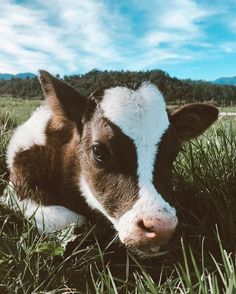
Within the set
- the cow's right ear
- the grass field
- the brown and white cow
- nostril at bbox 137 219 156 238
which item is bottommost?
the grass field

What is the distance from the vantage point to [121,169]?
4.55m

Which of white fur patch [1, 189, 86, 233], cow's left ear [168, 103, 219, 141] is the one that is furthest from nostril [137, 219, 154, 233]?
cow's left ear [168, 103, 219, 141]

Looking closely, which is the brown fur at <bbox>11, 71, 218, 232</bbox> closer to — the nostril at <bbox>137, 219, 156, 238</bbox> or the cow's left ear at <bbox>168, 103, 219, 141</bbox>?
the cow's left ear at <bbox>168, 103, 219, 141</bbox>

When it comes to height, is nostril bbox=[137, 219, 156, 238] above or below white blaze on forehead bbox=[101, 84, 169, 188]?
below

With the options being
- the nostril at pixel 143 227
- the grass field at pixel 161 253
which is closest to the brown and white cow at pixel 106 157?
the nostril at pixel 143 227

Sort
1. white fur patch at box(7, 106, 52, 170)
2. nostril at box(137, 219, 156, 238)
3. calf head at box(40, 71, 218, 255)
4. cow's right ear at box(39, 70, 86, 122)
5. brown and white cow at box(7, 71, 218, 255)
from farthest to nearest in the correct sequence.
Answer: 1. white fur patch at box(7, 106, 52, 170)
2. cow's right ear at box(39, 70, 86, 122)
3. brown and white cow at box(7, 71, 218, 255)
4. calf head at box(40, 71, 218, 255)
5. nostril at box(137, 219, 156, 238)

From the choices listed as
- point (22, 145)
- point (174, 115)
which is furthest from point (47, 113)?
point (174, 115)

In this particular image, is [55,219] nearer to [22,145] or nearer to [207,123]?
[22,145]

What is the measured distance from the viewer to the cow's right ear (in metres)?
5.12

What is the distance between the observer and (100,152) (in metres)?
4.75

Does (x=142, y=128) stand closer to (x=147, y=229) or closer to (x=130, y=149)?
(x=130, y=149)

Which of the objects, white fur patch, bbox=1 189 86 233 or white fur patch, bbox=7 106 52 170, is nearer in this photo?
white fur patch, bbox=1 189 86 233

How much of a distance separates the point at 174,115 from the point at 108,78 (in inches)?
35.2

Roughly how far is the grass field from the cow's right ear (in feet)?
3.42
